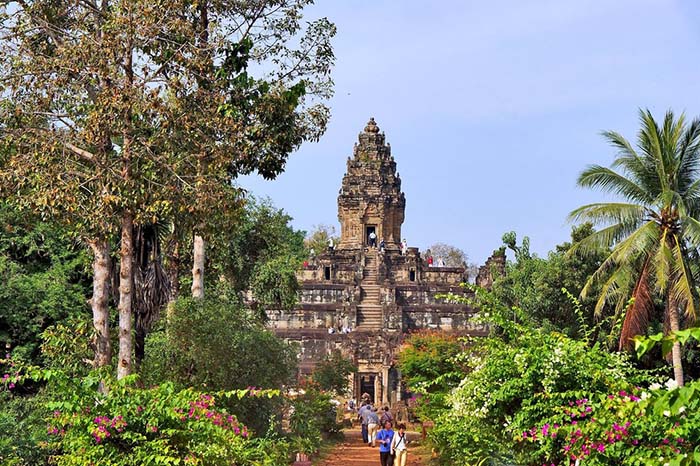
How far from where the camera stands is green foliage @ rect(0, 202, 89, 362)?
17.1 meters

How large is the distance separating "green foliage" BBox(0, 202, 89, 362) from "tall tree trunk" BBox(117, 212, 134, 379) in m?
3.69

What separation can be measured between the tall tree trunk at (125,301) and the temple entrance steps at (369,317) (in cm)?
3077

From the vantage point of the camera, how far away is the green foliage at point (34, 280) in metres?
17.1

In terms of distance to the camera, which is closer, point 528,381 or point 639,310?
point 528,381

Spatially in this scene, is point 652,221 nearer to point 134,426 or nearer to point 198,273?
point 198,273

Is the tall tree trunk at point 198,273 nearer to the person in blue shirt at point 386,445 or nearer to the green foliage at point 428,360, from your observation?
the person in blue shirt at point 386,445

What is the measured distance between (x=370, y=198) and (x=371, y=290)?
7.08 meters

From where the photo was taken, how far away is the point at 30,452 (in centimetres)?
1123

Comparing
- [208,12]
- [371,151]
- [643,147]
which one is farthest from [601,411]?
[371,151]

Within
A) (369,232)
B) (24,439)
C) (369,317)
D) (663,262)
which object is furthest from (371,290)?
(24,439)

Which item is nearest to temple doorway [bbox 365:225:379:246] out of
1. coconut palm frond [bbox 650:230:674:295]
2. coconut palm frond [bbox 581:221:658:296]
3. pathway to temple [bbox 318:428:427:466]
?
pathway to temple [bbox 318:428:427:466]

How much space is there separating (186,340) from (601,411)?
6849 mm

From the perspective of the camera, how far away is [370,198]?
51.5 metres

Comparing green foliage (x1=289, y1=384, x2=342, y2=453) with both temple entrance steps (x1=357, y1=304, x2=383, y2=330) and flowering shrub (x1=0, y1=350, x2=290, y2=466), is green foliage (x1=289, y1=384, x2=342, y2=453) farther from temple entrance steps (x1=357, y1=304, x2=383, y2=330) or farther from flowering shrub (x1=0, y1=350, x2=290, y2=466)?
temple entrance steps (x1=357, y1=304, x2=383, y2=330)
